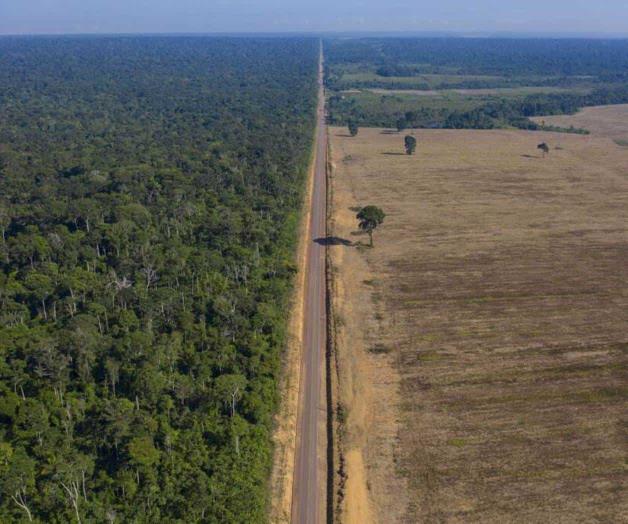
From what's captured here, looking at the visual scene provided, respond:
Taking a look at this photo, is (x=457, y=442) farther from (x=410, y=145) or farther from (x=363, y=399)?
(x=410, y=145)

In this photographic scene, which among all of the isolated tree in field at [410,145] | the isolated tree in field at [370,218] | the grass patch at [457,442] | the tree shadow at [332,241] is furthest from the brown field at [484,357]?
the isolated tree in field at [410,145]

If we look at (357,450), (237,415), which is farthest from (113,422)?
(357,450)

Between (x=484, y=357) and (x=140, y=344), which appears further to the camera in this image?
(x=484, y=357)

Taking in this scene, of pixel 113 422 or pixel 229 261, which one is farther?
pixel 229 261

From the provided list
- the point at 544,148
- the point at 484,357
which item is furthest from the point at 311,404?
the point at 544,148

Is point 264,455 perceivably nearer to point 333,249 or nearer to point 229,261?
point 229,261

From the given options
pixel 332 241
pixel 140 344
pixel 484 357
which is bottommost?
pixel 484 357

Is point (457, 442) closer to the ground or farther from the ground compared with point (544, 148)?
closer to the ground
